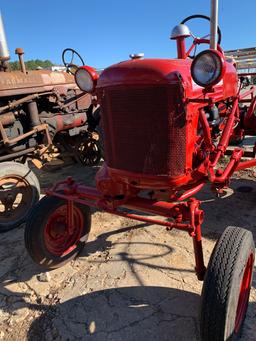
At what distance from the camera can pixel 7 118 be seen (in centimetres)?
377

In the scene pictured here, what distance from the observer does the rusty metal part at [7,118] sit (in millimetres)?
3742

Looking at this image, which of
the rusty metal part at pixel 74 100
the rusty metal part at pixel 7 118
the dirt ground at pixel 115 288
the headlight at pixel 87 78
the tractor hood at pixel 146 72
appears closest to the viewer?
the tractor hood at pixel 146 72

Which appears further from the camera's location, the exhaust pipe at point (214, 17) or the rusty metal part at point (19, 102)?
the rusty metal part at point (19, 102)

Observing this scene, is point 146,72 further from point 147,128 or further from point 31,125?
point 31,125

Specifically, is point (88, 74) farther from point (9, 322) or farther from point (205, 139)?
point (9, 322)

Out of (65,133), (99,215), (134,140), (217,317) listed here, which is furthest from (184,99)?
(65,133)

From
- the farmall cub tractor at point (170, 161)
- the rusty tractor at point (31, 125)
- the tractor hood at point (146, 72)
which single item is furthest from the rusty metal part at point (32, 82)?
the tractor hood at point (146, 72)

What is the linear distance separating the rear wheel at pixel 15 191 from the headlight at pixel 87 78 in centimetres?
139

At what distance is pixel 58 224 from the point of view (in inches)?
109

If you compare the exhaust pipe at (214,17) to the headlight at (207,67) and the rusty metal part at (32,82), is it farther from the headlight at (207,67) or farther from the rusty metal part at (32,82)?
the rusty metal part at (32,82)

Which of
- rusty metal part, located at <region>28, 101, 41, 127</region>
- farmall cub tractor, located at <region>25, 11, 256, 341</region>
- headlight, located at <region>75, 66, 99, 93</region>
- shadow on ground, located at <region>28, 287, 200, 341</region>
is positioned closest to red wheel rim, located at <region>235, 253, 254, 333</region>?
farmall cub tractor, located at <region>25, 11, 256, 341</region>

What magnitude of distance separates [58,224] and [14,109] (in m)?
1.81

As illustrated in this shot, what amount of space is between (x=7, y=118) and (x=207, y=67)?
2.66 metres

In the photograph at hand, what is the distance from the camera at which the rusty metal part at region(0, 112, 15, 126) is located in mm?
3742
